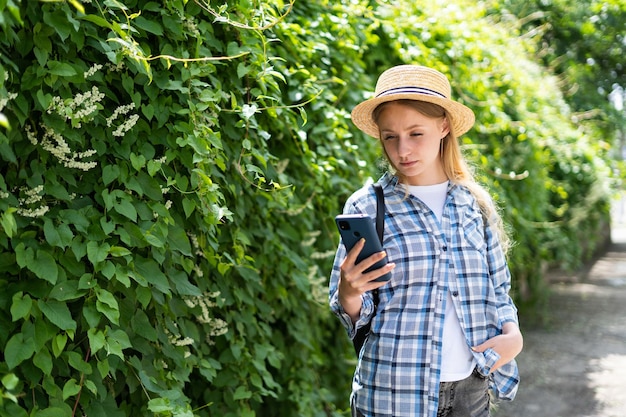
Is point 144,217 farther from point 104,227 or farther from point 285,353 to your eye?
point 285,353

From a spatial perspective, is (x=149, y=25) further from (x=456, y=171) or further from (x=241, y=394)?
(x=241, y=394)

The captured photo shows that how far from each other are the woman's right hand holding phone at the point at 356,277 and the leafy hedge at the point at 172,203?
450 millimetres

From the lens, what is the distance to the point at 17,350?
1953 millimetres

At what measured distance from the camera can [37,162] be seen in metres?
2.12

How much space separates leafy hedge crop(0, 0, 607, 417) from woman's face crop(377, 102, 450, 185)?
18.5 inches

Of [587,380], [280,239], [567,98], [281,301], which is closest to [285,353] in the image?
[281,301]

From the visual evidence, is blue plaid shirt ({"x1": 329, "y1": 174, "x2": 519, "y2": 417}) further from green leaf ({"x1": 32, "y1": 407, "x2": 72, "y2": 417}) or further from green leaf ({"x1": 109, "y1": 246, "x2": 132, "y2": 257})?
green leaf ({"x1": 32, "y1": 407, "x2": 72, "y2": 417})

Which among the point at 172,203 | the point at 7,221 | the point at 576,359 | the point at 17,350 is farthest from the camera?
the point at 576,359

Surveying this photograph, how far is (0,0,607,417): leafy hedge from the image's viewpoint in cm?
204

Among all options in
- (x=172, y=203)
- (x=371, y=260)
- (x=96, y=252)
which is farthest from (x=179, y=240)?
(x=371, y=260)

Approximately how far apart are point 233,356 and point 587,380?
3.73 metres

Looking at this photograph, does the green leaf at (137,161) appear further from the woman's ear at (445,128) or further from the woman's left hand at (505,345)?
the woman's left hand at (505,345)

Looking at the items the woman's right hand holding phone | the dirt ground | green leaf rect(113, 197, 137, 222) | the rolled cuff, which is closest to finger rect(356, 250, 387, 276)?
the woman's right hand holding phone

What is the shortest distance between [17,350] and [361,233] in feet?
3.01
